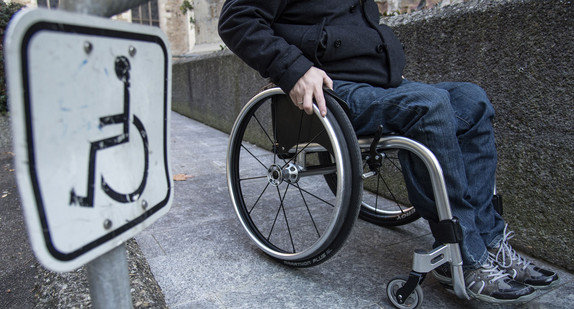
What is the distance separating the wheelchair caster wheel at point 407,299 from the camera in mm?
1380

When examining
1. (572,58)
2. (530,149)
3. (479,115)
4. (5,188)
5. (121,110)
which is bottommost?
(5,188)

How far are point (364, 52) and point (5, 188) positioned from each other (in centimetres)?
265

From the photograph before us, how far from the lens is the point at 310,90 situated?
4.71 ft

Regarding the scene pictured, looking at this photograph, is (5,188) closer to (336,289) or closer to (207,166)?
(207,166)

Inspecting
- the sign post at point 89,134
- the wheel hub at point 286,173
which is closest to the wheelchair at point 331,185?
the wheel hub at point 286,173

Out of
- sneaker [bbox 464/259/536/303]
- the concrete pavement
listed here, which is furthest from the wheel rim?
sneaker [bbox 464/259/536/303]

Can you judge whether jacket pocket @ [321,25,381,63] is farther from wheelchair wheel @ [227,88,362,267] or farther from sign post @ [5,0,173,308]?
sign post @ [5,0,173,308]

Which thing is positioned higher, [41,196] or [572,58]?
[572,58]

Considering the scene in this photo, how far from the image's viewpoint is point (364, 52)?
5.24 feet

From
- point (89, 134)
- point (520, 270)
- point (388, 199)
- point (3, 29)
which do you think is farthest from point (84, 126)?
point (3, 29)

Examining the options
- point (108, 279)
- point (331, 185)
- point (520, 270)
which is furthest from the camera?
point (331, 185)

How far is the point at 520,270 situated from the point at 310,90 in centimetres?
92

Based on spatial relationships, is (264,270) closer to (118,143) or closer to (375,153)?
(375,153)

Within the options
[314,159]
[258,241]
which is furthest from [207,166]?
[258,241]
